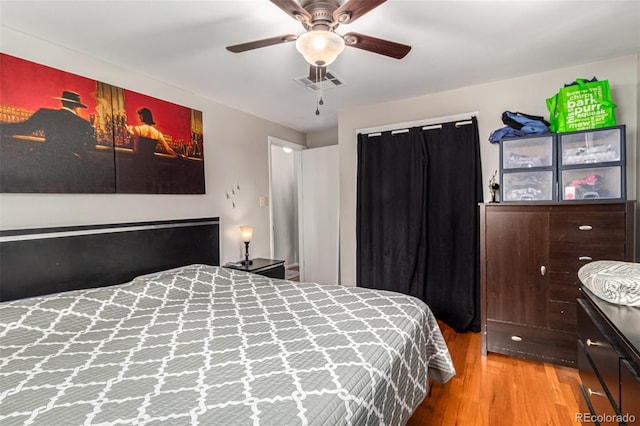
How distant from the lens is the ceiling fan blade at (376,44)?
151 centimetres

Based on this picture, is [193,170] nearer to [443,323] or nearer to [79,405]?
[79,405]

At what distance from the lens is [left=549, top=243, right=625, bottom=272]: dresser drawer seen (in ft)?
6.51

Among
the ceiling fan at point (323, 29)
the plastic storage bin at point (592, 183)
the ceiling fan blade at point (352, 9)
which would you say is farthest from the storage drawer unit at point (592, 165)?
the ceiling fan blade at point (352, 9)

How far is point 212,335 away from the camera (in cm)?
140

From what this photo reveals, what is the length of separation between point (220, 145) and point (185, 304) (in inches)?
71.4

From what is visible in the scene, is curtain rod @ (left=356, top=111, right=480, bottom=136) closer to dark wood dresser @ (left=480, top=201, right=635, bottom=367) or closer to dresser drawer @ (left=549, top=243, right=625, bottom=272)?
dark wood dresser @ (left=480, top=201, right=635, bottom=367)

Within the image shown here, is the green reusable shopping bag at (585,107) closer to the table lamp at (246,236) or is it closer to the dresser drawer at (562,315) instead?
the dresser drawer at (562,315)

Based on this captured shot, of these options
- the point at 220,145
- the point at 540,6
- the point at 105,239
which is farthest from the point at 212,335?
the point at 540,6

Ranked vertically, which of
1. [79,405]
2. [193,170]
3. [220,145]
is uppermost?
[220,145]

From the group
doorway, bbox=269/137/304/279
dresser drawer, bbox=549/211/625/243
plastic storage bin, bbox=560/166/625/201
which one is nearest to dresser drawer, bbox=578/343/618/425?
dresser drawer, bbox=549/211/625/243

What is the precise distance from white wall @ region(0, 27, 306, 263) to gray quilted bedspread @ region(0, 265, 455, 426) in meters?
0.64

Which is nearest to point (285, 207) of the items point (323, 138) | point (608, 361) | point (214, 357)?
point (323, 138)

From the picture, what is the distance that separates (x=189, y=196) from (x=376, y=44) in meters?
2.05

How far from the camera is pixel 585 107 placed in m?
2.13
